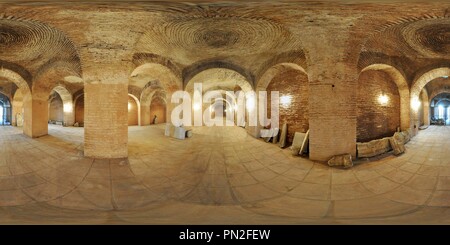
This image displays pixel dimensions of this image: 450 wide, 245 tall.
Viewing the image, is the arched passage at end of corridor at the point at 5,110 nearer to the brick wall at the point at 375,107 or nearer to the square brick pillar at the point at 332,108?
the square brick pillar at the point at 332,108

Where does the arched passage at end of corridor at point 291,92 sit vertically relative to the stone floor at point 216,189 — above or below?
above

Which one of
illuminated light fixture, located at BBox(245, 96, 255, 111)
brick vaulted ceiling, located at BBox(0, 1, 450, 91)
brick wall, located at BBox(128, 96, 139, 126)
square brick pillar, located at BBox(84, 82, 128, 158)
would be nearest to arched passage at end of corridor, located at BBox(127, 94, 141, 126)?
brick wall, located at BBox(128, 96, 139, 126)

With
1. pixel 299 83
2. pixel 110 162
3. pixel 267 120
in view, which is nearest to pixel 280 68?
pixel 299 83

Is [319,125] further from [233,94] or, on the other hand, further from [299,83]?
[233,94]

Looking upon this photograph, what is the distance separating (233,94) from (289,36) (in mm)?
9132

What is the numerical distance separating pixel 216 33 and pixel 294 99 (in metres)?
4.25

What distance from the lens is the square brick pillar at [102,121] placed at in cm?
651

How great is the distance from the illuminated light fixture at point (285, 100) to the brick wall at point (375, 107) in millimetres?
2484

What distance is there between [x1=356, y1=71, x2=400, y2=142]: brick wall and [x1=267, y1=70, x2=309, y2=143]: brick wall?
1881 millimetres

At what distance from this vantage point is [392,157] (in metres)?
7.12

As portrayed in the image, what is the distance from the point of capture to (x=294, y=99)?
30.8 feet

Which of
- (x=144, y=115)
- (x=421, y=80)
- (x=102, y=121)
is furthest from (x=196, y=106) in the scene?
(x=421, y=80)

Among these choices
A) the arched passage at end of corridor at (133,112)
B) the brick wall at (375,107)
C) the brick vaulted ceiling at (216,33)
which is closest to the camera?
the brick vaulted ceiling at (216,33)

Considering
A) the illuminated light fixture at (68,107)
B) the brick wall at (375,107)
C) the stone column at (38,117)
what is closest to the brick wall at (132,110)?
the illuminated light fixture at (68,107)
